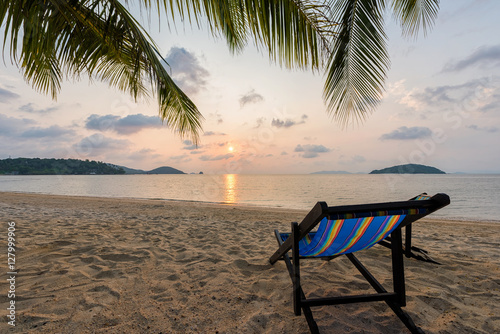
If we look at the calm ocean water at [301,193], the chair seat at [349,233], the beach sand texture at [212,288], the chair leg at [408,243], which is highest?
the chair seat at [349,233]

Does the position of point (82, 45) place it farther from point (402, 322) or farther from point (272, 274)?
point (402, 322)

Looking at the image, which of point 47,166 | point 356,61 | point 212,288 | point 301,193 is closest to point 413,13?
point 356,61

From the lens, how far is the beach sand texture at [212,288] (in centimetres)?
174

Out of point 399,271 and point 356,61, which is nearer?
point 399,271

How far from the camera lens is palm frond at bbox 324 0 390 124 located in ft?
10.2

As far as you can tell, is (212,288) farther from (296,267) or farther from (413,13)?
(413,13)

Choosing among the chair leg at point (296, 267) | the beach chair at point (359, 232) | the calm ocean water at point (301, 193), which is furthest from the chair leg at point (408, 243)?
the calm ocean water at point (301, 193)

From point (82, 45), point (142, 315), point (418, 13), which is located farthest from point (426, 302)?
point (82, 45)

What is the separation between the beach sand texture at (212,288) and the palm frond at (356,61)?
6.60ft

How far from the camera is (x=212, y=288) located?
7.48ft

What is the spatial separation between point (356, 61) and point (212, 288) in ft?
10.4

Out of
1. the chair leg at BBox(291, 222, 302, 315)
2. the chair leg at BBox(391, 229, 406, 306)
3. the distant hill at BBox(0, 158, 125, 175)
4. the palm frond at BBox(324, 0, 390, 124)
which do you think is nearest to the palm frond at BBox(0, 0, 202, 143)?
the palm frond at BBox(324, 0, 390, 124)

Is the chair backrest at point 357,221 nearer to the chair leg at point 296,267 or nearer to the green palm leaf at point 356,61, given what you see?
the chair leg at point 296,267

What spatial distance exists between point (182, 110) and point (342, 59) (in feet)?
8.03
